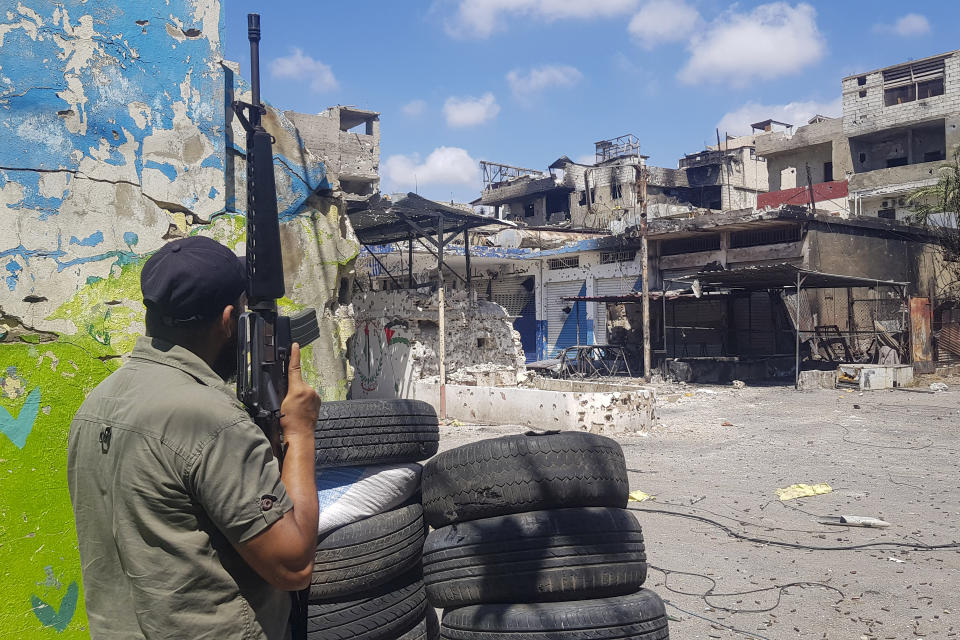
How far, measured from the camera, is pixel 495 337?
1598 centimetres

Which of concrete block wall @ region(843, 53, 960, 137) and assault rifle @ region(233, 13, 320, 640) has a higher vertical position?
concrete block wall @ region(843, 53, 960, 137)

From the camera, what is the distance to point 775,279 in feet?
59.0

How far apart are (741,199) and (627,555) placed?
41662mm

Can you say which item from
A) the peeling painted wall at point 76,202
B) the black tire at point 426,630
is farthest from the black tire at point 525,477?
the peeling painted wall at point 76,202

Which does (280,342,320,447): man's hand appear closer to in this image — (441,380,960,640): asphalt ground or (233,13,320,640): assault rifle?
(233,13,320,640): assault rifle

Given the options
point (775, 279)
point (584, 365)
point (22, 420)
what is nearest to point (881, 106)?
point (775, 279)

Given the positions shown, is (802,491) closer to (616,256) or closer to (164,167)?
(164,167)

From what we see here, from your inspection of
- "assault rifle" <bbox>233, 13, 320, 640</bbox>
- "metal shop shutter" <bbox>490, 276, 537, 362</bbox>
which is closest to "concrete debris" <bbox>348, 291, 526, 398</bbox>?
"metal shop shutter" <bbox>490, 276, 537, 362</bbox>

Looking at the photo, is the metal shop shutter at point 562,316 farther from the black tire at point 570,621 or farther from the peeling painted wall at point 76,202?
the black tire at point 570,621

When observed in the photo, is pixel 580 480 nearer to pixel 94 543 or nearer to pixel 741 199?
pixel 94 543

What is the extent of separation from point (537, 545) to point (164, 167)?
8.67 feet

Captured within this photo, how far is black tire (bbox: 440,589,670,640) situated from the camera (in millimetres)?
2643

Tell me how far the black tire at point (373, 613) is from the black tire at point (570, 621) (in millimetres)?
405

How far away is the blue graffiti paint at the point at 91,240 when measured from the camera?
11.1 ft
